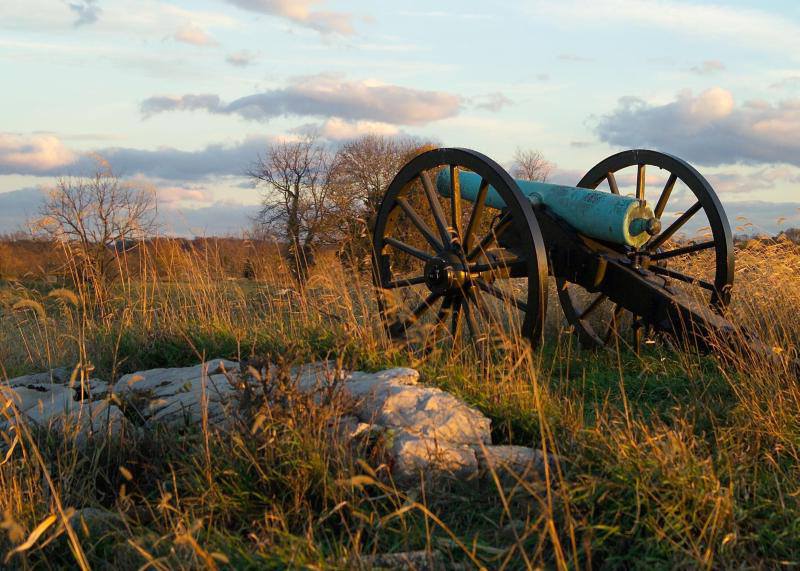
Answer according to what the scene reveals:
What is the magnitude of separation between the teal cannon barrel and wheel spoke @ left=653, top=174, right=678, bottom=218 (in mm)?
672

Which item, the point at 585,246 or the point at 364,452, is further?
the point at 585,246

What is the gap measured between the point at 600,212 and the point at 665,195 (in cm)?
112

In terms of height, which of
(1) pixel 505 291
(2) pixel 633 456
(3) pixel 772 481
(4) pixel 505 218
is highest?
(4) pixel 505 218

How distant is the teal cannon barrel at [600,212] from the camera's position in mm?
6438

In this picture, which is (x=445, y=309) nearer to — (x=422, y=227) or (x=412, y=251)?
(x=412, y=251)

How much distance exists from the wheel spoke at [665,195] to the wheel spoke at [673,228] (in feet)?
0.60

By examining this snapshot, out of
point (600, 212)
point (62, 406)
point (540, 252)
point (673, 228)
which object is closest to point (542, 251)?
point (540, 252)

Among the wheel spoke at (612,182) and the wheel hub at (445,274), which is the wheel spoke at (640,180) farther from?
the wheel hub at (445,274)

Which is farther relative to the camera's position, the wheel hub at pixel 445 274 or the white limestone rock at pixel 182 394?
the wheel hub at pixel 445 274

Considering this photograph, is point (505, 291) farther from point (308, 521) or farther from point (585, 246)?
point (308, 521)

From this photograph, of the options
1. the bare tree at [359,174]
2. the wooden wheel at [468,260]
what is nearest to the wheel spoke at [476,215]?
the wooden wheel at [468,260]

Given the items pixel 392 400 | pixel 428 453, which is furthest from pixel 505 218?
pixel 428 453

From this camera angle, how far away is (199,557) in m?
3.07

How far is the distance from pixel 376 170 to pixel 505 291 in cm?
1700
